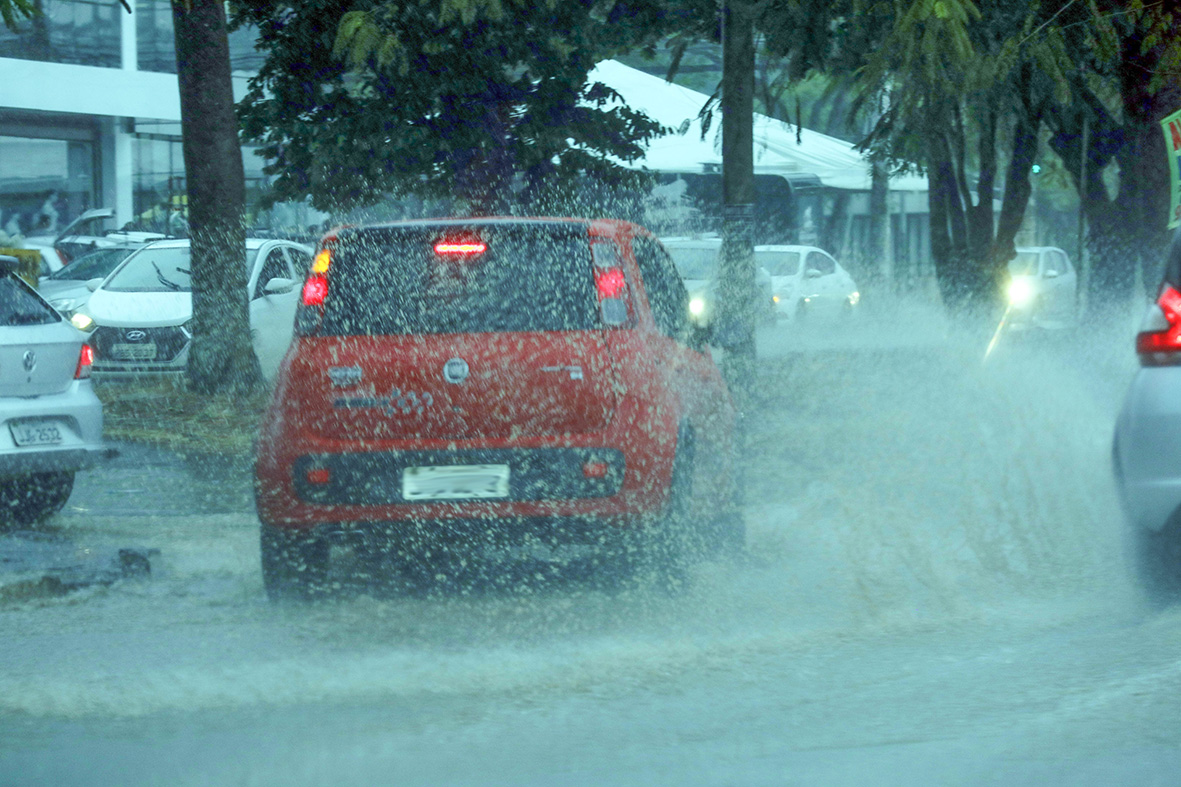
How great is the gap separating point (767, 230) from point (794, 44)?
18925 millimetres

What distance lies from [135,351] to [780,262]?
491 inches

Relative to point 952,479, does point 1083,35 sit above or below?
above

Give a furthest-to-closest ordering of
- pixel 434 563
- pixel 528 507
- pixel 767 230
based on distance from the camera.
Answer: pixel 767 230
pixel 434 563
pixel 528 507

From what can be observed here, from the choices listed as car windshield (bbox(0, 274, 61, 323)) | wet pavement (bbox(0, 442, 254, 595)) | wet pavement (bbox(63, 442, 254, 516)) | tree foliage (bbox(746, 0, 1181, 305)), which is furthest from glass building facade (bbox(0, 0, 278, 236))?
car windshield (bbox(0, 274, 61, 323))

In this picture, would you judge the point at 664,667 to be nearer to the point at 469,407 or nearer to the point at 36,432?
the point at 469,407

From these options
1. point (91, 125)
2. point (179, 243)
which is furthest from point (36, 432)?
point (91, 125)

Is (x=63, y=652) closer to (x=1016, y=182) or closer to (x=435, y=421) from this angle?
(x=435, y=421)

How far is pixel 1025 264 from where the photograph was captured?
1072 inches

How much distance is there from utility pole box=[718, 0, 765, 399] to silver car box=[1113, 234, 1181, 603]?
23.5 feet

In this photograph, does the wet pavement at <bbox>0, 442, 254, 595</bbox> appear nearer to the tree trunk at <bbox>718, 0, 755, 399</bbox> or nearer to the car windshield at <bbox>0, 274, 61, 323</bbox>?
the car windshield at <bbox>0, 274, 61, 323</bbox>

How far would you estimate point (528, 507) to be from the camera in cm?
616

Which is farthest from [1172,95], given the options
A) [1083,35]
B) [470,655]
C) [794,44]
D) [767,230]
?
[767,230]

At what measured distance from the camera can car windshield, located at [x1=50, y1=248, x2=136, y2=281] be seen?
61.1 feet

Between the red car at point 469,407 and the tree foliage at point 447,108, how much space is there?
21.8 feet
